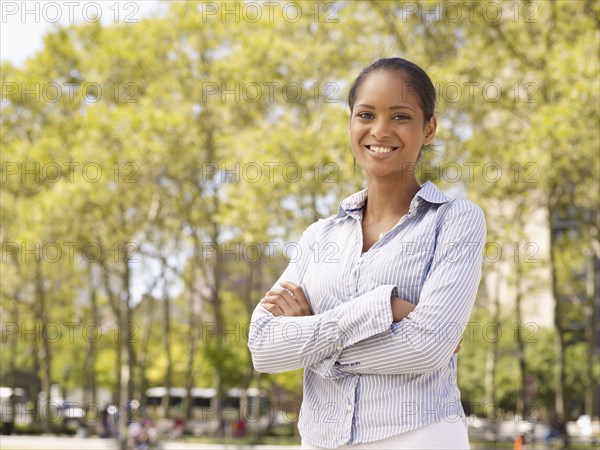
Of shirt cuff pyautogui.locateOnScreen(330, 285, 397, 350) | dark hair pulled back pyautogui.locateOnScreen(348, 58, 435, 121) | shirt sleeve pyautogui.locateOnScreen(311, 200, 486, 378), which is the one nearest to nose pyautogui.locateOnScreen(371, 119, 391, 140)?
dark hair pulled back pyautogui.locateOnScreen(348, 58, 435, 121)

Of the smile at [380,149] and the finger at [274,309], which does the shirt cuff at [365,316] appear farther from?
the smile at [380,149]

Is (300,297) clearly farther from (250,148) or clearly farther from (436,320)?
(250,148)

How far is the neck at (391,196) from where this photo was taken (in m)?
2.70

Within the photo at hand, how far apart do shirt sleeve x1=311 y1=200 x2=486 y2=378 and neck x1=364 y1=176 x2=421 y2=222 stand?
16 cm

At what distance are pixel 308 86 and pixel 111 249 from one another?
8618 millimetres

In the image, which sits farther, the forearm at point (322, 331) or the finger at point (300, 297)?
the finger at point (300, 297)

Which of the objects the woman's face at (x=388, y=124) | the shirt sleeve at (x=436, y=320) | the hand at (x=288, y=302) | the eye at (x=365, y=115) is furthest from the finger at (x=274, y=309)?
the eye at (x=365, y=115)

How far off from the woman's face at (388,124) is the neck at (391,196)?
0.11 feet

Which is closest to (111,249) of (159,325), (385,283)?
(159,325)

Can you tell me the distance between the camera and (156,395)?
6644cm

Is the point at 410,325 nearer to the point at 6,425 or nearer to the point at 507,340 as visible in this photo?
the point at 6,425

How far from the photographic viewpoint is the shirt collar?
8.61 ft

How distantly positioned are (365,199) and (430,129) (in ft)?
0.92

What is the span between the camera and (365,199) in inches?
111
